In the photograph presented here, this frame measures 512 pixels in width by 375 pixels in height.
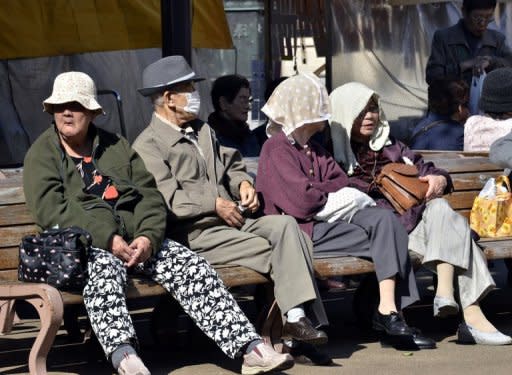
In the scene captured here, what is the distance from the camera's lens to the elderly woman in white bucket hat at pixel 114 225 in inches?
241

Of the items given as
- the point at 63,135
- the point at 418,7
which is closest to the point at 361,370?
the point at 63,135

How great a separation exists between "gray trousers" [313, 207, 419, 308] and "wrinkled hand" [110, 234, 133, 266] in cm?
110

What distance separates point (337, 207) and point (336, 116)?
2.04ft

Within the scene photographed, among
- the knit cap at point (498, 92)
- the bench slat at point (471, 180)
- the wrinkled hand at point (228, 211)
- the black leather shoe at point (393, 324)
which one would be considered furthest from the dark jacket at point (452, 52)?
the wrinkled hand at point (228, 211)

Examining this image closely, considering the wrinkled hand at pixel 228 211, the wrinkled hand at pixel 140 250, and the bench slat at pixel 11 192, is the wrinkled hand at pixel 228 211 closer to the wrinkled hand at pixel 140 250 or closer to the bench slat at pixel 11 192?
the wrinkled hand at pixel 140 250

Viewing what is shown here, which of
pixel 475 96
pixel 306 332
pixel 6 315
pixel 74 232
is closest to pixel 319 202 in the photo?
pixel 306 332

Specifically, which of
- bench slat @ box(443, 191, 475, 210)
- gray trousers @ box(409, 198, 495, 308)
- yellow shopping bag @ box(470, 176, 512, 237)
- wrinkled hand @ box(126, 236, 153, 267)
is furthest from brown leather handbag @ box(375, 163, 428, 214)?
wrinkled hand @ box(126, 236, 153, 267)

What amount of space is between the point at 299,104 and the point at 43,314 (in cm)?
187

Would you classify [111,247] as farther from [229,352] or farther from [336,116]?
[336,116]

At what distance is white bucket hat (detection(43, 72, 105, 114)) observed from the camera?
6.51m

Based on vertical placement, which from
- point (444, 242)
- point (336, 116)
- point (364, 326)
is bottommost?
point (364, 326)

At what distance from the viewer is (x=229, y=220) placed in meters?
6.84

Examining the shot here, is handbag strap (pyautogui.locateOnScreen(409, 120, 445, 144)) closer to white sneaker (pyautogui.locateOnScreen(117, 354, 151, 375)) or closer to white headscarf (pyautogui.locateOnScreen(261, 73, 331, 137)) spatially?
white headscarf (pyautogui.locateOnScreen(261, 73, 331, 137))

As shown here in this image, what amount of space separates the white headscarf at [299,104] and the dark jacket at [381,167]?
1.52 ft
